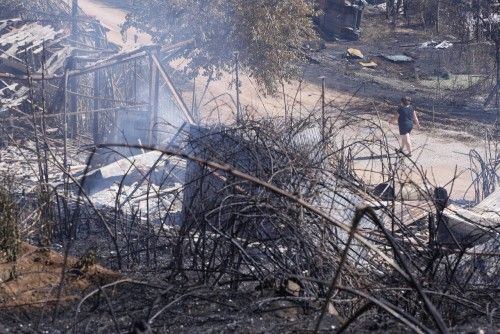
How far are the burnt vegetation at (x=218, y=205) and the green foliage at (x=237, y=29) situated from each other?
0.04 m

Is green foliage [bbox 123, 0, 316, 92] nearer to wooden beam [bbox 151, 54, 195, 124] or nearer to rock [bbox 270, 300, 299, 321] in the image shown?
wooden beam [bbox 151, 54, 195, 124]

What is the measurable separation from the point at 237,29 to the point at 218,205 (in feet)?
37.2

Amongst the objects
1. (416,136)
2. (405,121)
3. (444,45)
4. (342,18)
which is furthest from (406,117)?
(342,18)

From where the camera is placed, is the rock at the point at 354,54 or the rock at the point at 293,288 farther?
the rock at the point at 354,54

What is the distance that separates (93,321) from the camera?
399 cm

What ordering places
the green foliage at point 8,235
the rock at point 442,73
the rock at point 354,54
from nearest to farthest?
the green foliage at point 8,235
the rock at point 442,73
the rock at point 354,54

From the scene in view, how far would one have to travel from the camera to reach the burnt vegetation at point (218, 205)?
389 cm

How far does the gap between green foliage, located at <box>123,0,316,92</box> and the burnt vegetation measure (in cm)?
4

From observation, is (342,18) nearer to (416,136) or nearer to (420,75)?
(420,75)

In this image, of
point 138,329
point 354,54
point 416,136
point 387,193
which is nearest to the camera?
point 138,329

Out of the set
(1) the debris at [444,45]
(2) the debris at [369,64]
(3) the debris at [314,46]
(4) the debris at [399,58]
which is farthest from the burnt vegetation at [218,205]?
(3) the debris at [314,46]

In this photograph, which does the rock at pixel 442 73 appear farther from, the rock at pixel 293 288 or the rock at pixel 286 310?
the rock at pixel 286 310

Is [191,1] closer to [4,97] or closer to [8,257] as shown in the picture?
[4,97]

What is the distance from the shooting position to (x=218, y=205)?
488cm
